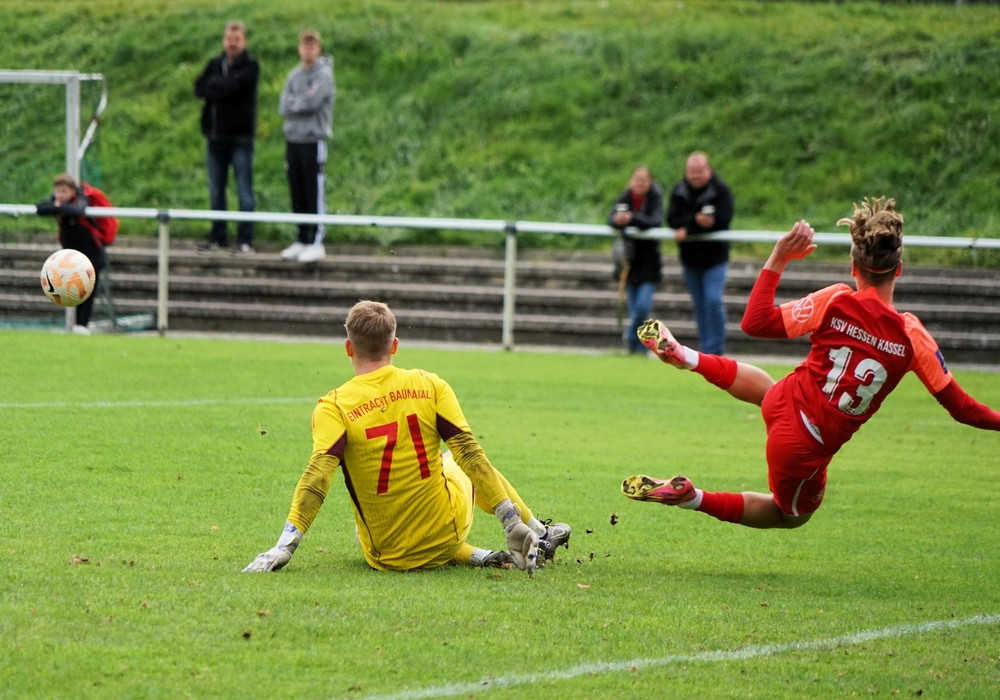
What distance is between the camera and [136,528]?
5949 millimetres

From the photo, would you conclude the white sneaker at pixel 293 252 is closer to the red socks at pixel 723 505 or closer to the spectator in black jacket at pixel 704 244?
the spectator in black jacket at pixel 704 244

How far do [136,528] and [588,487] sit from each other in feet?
9.25

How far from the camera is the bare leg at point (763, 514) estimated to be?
6.13 metres

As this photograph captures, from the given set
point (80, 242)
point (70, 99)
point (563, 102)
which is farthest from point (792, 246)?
point (563, 102)

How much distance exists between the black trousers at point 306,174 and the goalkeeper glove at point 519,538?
11.6 m

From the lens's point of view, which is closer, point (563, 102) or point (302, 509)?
point (302, 509)

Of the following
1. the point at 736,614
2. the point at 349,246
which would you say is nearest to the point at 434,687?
the point at 736,614

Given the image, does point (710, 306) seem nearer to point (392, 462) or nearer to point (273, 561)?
point (392, 462)

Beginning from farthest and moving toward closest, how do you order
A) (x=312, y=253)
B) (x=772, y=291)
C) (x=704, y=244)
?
1. (x=312, y=253)
2. (x=704, y=244)
3. (x=772, y=291)

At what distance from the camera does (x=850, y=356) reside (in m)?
5.65

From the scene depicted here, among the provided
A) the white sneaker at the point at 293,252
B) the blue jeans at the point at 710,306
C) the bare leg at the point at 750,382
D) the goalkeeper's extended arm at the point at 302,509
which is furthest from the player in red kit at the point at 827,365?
the white sneaker at the point at 293,252

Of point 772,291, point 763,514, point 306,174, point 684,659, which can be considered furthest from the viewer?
point 306,174

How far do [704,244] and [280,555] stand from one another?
33.2ft

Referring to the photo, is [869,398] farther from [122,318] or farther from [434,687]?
[122,318]
